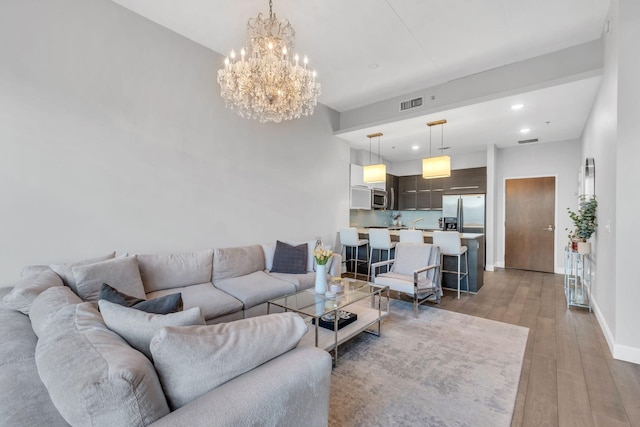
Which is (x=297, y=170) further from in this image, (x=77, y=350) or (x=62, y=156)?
(x=77, y=350)

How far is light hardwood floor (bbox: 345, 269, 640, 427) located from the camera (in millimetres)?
1842

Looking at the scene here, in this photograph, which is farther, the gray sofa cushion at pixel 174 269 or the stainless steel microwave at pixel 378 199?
the stainless steel microwave at pixel 378 199

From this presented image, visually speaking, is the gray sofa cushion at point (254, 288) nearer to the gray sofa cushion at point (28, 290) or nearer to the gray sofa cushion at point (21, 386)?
Result: the gray sofa cushion at point (28, 290)

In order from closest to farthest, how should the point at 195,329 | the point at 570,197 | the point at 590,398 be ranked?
the point at 195,329 < the point at 590,398 < the point at 570,197

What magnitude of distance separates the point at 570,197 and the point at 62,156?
827cm

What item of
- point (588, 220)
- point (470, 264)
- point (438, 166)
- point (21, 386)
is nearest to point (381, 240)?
point (470, 264)

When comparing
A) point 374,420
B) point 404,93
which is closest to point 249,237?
point 374,420

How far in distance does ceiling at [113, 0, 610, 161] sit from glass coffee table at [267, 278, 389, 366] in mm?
2894

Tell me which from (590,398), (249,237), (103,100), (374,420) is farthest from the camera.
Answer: (249,237)

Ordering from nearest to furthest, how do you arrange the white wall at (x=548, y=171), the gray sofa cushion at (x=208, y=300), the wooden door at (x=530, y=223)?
1. the gray sofa cushion at (x=208, y=300)
2. the white wall at (x=548, y=171)
3. the wooden door at (x=530, y=223)

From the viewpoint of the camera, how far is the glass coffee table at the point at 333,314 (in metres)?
2.37

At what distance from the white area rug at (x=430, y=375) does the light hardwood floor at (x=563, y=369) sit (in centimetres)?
12

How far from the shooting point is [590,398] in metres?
2.00

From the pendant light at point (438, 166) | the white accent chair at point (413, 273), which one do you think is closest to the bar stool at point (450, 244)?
A: the white accent chair at point (413, 273)
